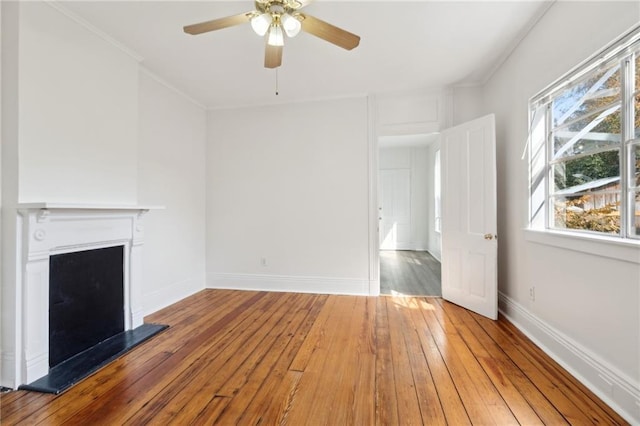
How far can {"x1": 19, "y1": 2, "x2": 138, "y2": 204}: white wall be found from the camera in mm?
1918

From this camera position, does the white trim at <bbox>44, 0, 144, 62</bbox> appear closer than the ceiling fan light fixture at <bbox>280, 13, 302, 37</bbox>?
No

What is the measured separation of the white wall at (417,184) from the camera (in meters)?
7.23

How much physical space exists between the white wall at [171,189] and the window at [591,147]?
3.84 m

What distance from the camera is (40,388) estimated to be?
1.76 m

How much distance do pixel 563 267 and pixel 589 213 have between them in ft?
1.38

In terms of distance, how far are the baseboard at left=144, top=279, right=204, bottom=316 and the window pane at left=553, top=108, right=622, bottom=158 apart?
4175mm

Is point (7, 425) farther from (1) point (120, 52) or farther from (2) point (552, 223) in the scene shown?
(2) point (552, 223)

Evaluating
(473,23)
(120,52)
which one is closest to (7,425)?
(120,52)

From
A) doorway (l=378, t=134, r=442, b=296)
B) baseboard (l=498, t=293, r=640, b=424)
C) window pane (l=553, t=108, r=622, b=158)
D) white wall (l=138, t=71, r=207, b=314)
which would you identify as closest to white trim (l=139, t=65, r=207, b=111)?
white wall (l=138, t=71, r=207, b=314)

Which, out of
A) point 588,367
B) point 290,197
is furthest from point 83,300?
point 588,367

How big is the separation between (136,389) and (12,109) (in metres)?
2.04

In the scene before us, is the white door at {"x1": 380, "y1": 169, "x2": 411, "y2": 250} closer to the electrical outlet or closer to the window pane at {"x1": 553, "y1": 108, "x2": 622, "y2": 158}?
the electrical outlet

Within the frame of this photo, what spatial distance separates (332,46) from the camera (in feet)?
8.48

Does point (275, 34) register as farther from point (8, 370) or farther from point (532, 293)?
point (532, 293)
